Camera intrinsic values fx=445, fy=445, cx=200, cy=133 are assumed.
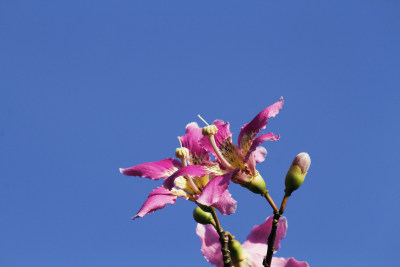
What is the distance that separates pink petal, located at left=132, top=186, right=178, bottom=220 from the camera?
223 cm

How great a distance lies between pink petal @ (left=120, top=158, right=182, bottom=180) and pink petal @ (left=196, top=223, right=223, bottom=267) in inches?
18.5

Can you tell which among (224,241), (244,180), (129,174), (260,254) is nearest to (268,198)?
(244,180)

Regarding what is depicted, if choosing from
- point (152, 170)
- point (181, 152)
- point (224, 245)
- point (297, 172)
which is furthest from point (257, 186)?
point (152, 170)

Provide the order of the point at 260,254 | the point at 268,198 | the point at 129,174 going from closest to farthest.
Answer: the point at 268,198 < the point at 129,174 < the point at 260,254

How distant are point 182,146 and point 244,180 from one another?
1.71 ft

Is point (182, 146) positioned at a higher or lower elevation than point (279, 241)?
higher

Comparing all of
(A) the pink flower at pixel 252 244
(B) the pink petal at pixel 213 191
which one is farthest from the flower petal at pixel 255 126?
(A) the pink flower at pixel 252 244

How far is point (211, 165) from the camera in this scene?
94.1 inches

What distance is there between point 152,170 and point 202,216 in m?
0.37

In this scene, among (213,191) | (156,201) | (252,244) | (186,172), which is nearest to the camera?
(213,191)

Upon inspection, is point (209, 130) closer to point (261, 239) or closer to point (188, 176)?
point (188, 176)

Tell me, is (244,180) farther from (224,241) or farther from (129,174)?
(129,174)

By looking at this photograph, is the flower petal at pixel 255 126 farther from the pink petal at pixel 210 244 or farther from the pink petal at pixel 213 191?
the pink petal at pixel 210 244

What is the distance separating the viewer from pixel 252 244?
8.59 feet
